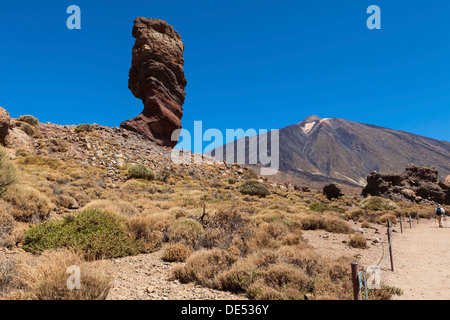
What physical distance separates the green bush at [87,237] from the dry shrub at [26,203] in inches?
82.0

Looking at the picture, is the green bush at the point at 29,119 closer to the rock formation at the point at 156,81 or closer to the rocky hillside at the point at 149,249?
the rock formation at the point at 156,81

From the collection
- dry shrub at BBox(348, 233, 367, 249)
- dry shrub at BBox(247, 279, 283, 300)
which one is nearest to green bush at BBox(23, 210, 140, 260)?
dry shrub at BBox(247, 279, 283, 300)

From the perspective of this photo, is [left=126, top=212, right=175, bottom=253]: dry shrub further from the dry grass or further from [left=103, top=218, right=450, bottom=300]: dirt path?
the dry grass

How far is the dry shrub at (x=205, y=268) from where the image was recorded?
5.08 meters

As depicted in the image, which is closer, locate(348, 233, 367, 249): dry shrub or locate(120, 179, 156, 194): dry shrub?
locate(348, 233, 367, 249): dry shrub

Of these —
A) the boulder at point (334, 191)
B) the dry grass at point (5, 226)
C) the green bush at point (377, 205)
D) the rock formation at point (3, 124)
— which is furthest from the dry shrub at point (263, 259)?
the boulder at point (334, 191)

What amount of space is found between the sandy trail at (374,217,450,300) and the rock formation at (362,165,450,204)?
22503 mm

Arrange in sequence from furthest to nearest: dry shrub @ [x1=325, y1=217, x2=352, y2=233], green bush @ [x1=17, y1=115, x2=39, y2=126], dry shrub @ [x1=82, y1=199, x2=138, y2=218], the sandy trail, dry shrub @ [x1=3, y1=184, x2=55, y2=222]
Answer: green bush @ [x1=17, y1=115, x2=39, y2=126] → dry shrub @ [x1=325, y1=217, x2=352, y2=233] → dry shrub @ [x1=82, y1=199, x2=138, y2=218] → dry shrub @ [x1=3, y1=184, x2=55, y2=222] → the sandy trail

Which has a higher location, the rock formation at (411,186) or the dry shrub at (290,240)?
the rock formation at (411,186)

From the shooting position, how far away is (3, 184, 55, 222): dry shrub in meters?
8.08

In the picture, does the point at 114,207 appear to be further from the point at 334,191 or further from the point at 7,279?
the point at 334,191

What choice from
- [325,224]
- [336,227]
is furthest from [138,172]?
[336,227]
